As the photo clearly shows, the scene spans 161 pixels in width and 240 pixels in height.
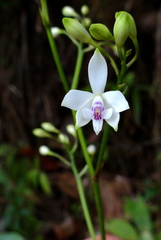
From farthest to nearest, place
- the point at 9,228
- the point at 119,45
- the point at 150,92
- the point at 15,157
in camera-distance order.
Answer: the point at 15,157 < the point at 150,92 < the point at 9,228 < the point at 119,45

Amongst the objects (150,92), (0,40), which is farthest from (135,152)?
(0,40)

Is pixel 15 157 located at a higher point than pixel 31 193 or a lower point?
higher

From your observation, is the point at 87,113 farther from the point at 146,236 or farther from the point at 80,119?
the point at 146,236

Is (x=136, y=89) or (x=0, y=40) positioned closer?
(x=136, y=89)

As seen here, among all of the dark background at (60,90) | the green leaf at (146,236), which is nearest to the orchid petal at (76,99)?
the green leaf at (146,236)

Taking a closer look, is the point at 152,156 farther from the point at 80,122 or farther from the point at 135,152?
the point at 80,122

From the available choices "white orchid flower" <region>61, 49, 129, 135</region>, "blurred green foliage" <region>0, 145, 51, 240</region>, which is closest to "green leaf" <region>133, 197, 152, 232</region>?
"blurred green foliage" <region>0, 145, 51, 240</region>
